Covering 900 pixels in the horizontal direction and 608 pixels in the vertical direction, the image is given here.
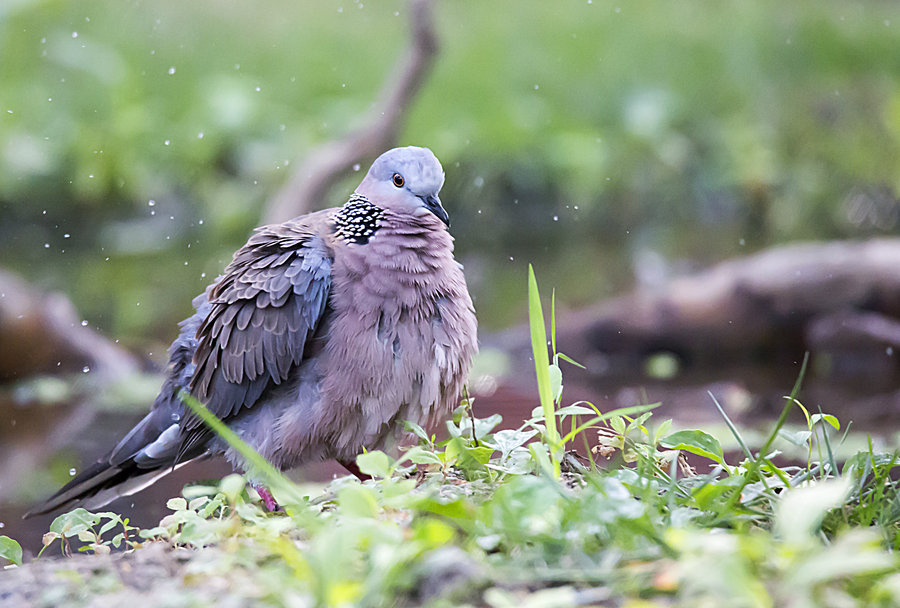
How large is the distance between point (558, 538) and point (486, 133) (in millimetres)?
6272

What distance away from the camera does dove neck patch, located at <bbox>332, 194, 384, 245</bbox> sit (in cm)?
270

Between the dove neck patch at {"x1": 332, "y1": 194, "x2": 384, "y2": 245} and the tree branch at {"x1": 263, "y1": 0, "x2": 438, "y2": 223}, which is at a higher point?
the tree branch at {"x1": 263, "y1": 0, "x2": 438, "y2": 223}

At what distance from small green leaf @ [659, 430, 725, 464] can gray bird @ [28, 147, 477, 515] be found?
76 cm

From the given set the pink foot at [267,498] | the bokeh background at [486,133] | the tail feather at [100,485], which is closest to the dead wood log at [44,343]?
the bokeh background at [486,133]

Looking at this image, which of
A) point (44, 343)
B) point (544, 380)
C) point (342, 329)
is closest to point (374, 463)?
point (544, 380)

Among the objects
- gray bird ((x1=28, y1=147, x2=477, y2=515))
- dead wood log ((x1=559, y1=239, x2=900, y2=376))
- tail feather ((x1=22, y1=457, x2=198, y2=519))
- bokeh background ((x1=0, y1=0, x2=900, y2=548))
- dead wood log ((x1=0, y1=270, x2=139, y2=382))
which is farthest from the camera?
bokeh background ((x1=0, y1=0, x2=900, y2=548))

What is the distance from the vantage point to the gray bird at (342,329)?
257 centimetres

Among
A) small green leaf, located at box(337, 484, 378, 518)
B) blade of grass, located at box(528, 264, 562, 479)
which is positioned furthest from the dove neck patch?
small green leaf, located at box(337, 484, 378, 518)

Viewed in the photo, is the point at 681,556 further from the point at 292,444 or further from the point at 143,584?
the point at 292,444

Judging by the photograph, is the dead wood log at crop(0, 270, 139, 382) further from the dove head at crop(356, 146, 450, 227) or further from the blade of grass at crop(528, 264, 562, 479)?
the blade of grass at crop(528, 264, 562, 479)

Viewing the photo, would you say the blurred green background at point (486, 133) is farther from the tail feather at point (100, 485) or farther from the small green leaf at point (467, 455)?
the small green leaf at point (467, 455)

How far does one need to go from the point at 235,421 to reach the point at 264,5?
7.71 meters

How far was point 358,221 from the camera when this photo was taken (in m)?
2.72

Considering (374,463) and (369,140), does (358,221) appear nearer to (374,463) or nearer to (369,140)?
(374,463)
